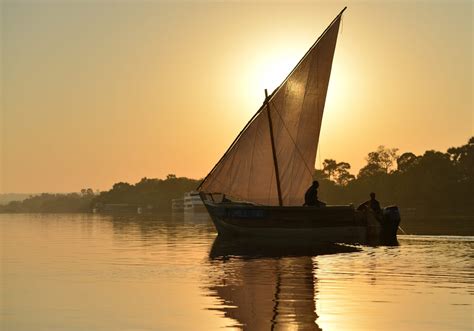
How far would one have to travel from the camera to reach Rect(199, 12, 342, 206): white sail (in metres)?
55.7

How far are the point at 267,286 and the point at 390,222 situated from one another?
87.3 feet

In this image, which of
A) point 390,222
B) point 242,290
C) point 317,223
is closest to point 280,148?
point 317,223

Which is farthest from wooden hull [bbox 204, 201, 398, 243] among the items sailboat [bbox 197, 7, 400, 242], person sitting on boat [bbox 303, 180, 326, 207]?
sailboat [bbox 197, 7, 400, 242]

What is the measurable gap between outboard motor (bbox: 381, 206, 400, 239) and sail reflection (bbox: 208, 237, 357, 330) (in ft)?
24.5

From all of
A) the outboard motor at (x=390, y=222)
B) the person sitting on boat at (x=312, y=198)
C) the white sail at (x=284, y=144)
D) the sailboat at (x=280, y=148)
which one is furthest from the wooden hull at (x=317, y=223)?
the white sail at (x=284, y=144)

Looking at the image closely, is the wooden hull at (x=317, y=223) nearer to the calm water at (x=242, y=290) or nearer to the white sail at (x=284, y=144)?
the white sail at (x=284, y=144)

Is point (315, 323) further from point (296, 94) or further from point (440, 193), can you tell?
point (440, 193)

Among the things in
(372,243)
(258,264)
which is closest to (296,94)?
(372,243)

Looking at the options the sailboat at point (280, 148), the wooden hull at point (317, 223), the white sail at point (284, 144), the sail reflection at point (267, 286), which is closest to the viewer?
the sail reflection at point (267, 286)

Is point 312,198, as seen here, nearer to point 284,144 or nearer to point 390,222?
point 284,144

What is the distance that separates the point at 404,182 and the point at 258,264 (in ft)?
467

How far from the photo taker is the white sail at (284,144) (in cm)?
5569

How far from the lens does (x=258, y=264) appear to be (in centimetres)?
3478

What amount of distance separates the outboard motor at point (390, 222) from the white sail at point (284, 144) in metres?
6.27
